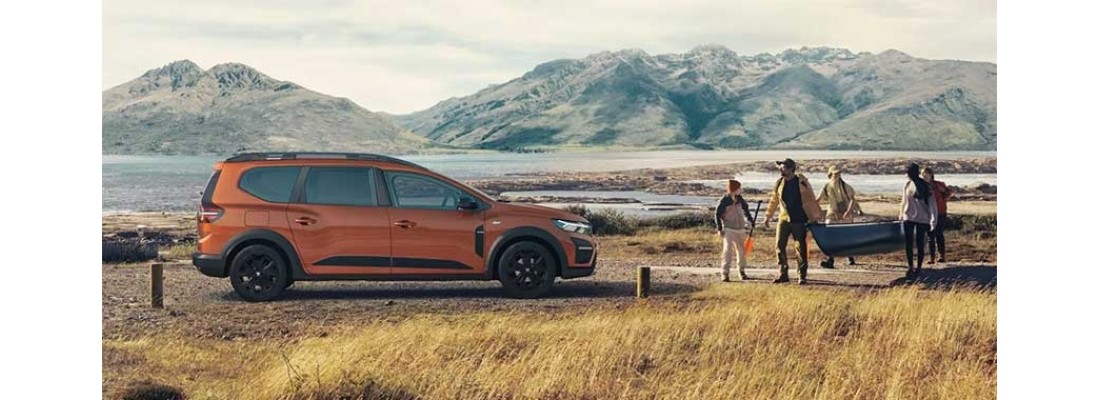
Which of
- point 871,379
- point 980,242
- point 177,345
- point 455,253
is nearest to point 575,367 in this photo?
point 455,253

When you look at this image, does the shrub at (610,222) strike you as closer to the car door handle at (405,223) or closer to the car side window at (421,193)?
the car side window at (421,193)

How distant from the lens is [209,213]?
39.3 ft

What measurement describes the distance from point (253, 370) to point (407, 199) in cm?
218

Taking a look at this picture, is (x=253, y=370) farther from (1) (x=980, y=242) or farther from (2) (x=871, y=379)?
(1) (x=980, y=242)

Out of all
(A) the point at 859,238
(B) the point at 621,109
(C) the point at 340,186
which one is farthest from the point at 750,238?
(C) the point at 340,186

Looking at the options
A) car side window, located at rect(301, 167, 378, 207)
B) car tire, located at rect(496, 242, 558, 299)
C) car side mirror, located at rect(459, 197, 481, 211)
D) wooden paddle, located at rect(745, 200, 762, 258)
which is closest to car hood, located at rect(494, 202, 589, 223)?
car side mirror, located at rect(459, 197, 481, 211)

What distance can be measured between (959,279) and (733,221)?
2.69 m

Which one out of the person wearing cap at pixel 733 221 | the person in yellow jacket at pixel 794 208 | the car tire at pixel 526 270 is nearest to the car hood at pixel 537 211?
the car tire at pixel 526 270

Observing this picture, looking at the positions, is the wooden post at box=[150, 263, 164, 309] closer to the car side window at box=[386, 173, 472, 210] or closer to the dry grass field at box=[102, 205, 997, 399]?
the dry grass field at box=[102, 205, 997, 399]

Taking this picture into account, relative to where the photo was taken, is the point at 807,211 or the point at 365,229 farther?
the point at 807,211

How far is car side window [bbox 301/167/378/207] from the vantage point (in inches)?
472

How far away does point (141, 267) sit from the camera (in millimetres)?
13477

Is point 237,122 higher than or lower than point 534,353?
higher

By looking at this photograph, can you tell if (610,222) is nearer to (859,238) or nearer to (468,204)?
(468,204)
